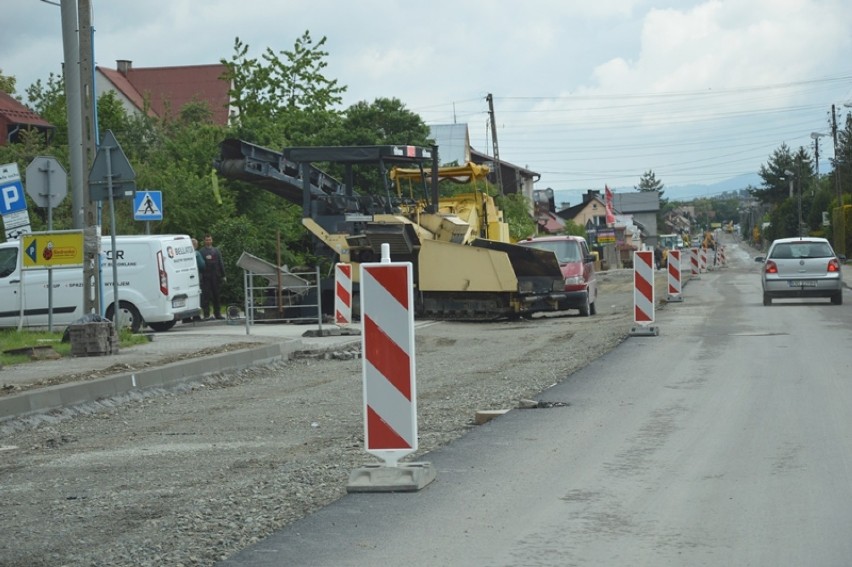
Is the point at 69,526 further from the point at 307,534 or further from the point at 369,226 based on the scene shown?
the point at 369,226

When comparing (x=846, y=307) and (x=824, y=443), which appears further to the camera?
(x=846, y=307)

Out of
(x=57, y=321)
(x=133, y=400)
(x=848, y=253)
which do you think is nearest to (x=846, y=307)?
(x=57, y=321)

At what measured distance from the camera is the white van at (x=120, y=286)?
22391 millimetres

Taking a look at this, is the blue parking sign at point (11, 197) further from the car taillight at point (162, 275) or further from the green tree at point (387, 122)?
the green tree at point (387, 122)

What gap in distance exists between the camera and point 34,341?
Answer: 62.4 ft

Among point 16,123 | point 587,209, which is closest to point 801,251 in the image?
point 16,123

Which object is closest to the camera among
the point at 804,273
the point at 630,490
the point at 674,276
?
the point at 630,490

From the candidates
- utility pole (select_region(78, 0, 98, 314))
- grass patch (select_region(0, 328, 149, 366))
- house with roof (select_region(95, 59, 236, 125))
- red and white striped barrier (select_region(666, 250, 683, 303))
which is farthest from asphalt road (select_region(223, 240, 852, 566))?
house with roof (select_region(95, 59, 236, 125))

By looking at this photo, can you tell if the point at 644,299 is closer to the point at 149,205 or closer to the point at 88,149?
the point at 88,149

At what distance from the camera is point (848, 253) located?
7194 centimetres

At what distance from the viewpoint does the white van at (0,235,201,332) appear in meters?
22.4

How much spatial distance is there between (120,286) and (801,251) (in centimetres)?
1502

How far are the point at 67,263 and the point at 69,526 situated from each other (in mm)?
12540

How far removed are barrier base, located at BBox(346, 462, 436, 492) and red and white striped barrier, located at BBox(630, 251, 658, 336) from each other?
12018 millimetres
